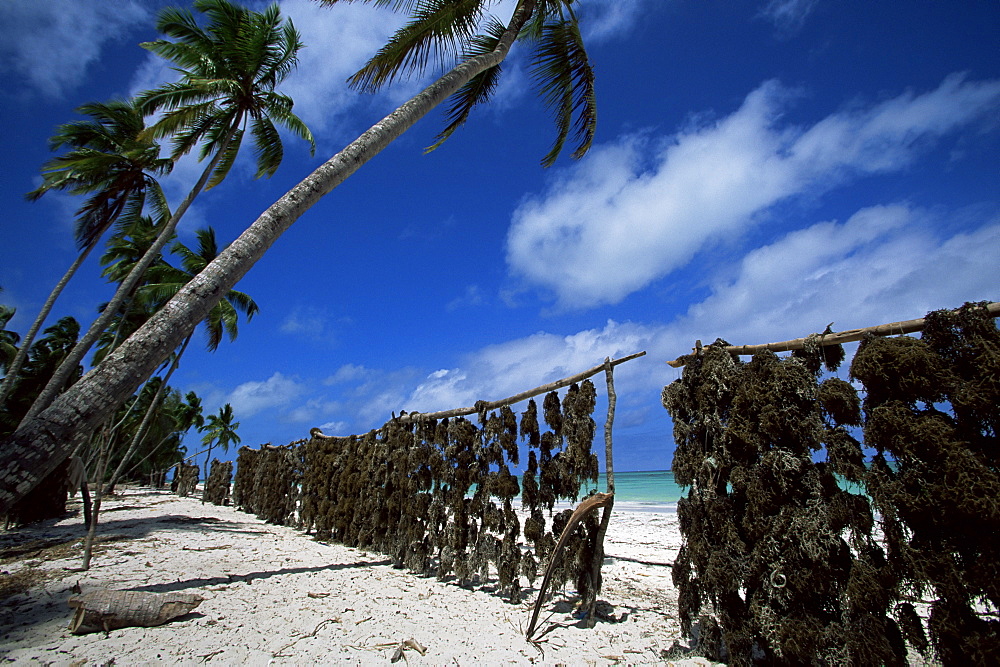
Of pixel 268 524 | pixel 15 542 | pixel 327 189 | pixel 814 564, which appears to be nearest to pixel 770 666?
pixel 814 564

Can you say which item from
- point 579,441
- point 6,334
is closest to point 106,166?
point 579,441

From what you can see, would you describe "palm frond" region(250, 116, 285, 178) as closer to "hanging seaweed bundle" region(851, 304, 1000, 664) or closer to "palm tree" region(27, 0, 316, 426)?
"palm tree" region(27, 0, 316, 426)

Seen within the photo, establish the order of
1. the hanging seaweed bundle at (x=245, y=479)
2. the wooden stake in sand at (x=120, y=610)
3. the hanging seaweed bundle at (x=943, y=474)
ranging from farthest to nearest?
the hanging seaweed bundle at (x=245, y=479), the wooden stake in sand at (x=120, y=610), the hanging seaweed bundle at (x=943, y=474)

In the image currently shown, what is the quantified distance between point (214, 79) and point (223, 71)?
63 cm

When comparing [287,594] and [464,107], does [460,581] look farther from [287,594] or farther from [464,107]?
[464,107]

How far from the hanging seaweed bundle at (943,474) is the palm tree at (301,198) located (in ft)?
16.2

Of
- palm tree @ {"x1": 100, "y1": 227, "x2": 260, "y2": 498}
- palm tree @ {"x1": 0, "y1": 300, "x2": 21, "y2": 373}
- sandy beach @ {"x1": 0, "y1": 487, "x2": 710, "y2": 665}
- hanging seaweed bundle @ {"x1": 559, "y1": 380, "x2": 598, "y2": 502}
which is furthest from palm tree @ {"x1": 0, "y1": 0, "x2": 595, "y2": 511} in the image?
palm tree @ {"x1": 0, "y1": 300, "x2": 21, "y2": 373}

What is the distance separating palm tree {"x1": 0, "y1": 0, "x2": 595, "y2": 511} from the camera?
2434 mm

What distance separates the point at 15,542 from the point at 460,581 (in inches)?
326

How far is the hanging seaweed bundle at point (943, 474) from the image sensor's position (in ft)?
8.23

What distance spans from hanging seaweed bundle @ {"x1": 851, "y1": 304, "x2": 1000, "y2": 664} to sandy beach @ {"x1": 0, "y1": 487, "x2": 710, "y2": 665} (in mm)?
1981

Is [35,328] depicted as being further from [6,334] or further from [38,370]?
[6,334]

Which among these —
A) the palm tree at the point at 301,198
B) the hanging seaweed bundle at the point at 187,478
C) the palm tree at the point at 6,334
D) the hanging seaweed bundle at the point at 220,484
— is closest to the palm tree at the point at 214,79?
the palm tree at the point at 301,198

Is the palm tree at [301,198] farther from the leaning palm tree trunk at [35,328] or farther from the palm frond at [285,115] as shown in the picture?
the leaning palm tree trunk at [35,328]
